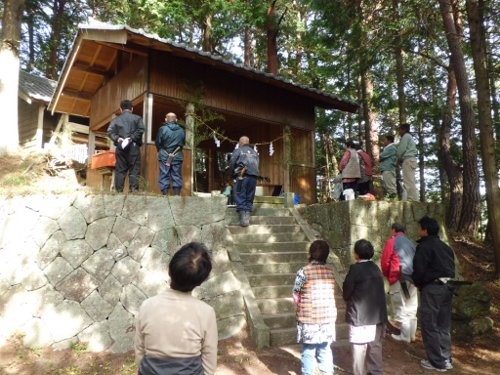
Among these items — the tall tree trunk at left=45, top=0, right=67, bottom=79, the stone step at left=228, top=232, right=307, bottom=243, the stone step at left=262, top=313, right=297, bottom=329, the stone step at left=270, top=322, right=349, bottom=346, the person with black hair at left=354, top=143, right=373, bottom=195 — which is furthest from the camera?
the tall tree trunk at left=45, top=0, right=67, bottom=79

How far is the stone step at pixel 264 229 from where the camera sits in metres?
7.36

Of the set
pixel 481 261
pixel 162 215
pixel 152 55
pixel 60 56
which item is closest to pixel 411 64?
pixel 481 261

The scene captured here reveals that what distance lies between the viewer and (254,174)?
731 centimetres

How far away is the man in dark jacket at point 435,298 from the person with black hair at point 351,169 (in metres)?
2.93

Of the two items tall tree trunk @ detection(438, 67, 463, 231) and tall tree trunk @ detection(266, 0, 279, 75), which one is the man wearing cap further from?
tall tree trunk @ detection(266, 0, 279, 75)

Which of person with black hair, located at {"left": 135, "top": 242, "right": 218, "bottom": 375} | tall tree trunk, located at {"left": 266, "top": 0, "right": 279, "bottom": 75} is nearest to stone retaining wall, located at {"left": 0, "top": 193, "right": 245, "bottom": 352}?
person with black hair, located at {"left": 135, "top": 242, "right": 218, "bottom": 375}

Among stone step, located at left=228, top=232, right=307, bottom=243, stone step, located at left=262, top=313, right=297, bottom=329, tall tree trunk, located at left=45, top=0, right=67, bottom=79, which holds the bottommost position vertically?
stone step, located at left=262, top=313, right=297, bottom=329

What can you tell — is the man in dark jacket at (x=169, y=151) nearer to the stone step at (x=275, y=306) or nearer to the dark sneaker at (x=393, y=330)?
the stone step at (x=275, y=306)

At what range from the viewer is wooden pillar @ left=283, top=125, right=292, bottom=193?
37.0 feet

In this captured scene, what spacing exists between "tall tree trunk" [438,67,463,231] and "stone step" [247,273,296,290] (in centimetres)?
668

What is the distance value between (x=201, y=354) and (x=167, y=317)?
31cm

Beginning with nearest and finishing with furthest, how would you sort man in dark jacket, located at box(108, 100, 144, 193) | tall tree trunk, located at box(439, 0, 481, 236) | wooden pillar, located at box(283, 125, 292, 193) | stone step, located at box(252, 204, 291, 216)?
man in dark jacket, located at box(108, 100, 144, 193) → stone step, located at box(252, 204, 291, 216) → tall tree trunk, located at box(439, 0, 481, 236) → wooden pillar, located at box(283, 125, 292, 193)

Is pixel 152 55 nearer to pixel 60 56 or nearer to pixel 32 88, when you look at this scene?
pixel 32 88

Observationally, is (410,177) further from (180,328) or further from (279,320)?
(180,328)
